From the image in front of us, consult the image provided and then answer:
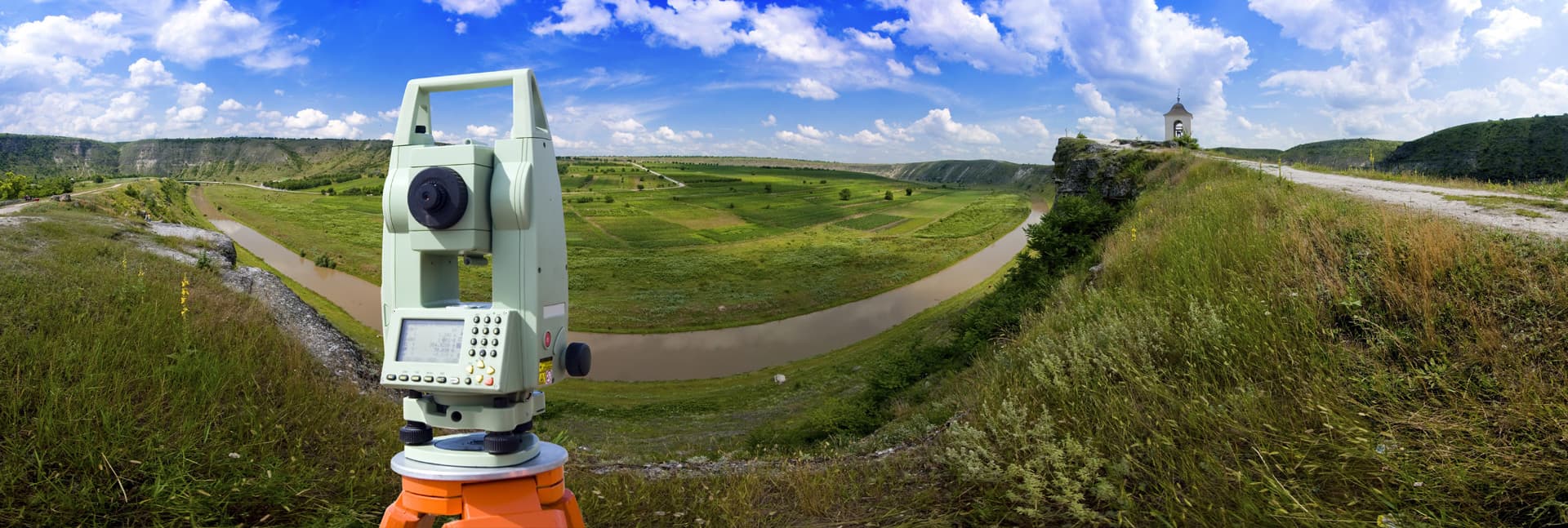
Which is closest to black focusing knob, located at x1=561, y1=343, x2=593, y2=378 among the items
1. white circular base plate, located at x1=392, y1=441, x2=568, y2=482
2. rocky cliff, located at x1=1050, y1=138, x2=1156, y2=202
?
white circular base plate, located at x1=392, y1=441, x2=568, y2=482

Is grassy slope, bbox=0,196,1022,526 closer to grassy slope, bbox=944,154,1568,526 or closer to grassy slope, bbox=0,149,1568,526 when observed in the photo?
grassy slope, bbox=0,149,1568,526

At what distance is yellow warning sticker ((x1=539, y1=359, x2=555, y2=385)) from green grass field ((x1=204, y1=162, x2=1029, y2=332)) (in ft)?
58.6

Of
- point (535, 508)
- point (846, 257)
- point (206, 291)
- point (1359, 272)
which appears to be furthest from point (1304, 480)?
point (846, 257)

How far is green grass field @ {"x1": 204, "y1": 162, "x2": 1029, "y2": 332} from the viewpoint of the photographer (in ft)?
74.3

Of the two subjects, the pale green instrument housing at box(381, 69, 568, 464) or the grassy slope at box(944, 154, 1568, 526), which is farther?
the grassy slope at box(944, 154, 1568, 526)

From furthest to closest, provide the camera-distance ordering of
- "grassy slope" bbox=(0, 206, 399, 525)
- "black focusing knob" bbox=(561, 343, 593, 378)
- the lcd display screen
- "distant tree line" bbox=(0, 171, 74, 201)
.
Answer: "distant tree line" bbox=(0, 171, 74, 201)
"grassy slope" bbox=(0, 206, 399, 525)
"black focusing knob" bbox=(561, 343, 593, 378)
the lcd display screen

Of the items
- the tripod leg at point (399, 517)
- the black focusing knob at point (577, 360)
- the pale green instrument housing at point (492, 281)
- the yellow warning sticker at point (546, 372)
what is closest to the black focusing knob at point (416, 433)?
the pale green instrument housing at point (492, 281)

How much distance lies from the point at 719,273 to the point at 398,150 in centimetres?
2364

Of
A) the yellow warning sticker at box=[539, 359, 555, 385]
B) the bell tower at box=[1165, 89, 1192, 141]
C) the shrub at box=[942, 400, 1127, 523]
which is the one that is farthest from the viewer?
the bell tower at box=[1165, 89, 1192, 141]

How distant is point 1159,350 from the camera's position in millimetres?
4793

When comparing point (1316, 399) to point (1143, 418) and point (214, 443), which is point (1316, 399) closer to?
point (1143, 418)

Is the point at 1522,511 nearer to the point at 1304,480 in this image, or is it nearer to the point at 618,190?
the point at 1304,480

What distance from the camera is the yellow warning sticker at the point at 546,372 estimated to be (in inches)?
107

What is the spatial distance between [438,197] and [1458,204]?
38.7ft
